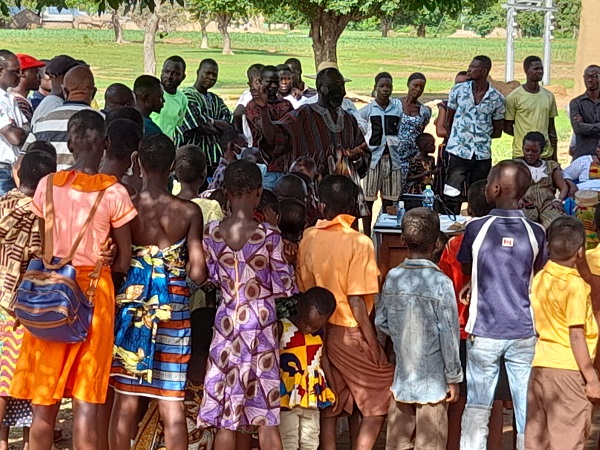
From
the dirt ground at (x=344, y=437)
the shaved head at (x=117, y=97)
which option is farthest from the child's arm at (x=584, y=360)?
the shaved head at (x=117, y=97)

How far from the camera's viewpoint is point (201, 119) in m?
8.71

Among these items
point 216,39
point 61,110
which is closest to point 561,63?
point 216,39

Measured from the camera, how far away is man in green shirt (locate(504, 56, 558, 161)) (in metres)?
10.2

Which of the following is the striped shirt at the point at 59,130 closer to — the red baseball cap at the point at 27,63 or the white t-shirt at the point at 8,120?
the white t-shirt at the point at 8,120

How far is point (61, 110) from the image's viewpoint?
6.44m

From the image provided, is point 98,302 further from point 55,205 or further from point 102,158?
point 102,158

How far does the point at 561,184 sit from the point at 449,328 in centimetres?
345

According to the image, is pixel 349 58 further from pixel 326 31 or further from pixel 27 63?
pixel 27 63

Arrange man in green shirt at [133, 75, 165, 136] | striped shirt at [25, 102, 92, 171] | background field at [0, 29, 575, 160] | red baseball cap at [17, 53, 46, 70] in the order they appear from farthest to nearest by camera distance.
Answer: background field at [0, 29, 575, 160], red baseball cap at [17, 53, 46, 70], man in green shirt at [133, 75, 165, 136], striped shirt at [25, 102, 92, 171]

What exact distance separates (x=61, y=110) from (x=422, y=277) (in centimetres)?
269

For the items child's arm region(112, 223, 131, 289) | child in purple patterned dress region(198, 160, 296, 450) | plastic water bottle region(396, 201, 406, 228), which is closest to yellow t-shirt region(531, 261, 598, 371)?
child in purple patterned dress region(198, 160, 296, 450)

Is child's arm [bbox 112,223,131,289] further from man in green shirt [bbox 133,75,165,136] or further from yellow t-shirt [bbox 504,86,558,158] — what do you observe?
yellow t-shirt [bbox 504,86,558,158]

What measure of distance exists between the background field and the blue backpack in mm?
16839

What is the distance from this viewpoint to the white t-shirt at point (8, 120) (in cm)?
751
